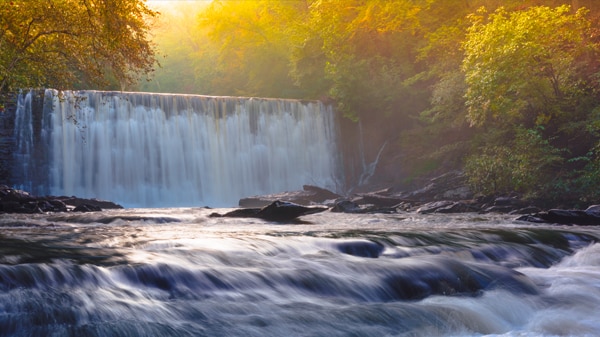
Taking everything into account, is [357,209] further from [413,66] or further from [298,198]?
[413,66]

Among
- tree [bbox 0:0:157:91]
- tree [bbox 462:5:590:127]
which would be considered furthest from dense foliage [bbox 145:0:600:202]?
tree [bbox 0:0:157:91]

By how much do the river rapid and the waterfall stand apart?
16353 millimetres

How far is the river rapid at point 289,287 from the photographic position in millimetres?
4637

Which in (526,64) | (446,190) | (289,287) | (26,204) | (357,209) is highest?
(526,64)

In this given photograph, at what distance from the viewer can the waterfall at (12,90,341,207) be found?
2434cm

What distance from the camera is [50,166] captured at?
77.5 ft

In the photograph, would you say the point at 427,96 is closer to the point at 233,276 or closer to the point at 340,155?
the point at 340,155

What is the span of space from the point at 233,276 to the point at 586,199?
13.0 metres

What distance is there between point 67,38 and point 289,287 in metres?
11.4

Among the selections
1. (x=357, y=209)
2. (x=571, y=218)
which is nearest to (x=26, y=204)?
(x=357, y=209)

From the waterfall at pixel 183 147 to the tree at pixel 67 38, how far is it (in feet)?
21.4

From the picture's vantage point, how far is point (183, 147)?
27031 mm

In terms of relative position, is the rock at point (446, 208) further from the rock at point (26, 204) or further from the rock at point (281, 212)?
the rock at point (26, 204)

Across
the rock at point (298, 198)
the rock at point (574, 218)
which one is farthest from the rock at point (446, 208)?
the rock at point (298, 198)
